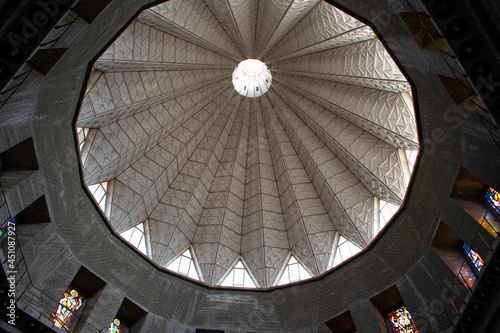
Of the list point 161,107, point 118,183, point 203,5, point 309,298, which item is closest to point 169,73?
point 161,107

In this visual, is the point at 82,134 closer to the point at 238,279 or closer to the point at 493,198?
the point at 238,279

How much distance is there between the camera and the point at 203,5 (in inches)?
774

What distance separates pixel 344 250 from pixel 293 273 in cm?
288

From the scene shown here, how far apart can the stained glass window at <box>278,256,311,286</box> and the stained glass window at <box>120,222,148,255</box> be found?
23.5 ft

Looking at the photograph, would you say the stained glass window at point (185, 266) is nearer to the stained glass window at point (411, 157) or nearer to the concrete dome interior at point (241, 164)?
the concrete dome interior at point (241, 164)

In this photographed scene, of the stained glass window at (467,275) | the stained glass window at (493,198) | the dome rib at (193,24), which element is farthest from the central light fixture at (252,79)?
the stained glass window at (467,275)

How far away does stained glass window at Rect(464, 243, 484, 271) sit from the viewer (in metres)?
13.4

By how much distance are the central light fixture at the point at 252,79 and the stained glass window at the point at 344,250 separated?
1111 cm

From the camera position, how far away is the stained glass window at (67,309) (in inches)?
556

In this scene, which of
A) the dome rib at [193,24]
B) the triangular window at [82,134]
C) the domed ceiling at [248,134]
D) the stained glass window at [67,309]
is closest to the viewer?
the stained glass window at [67,309]

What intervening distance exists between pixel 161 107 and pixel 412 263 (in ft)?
47.9

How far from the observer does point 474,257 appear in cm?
1387

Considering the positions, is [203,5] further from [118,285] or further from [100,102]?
[118,285]

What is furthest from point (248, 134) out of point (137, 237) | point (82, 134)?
point (82, 134)
